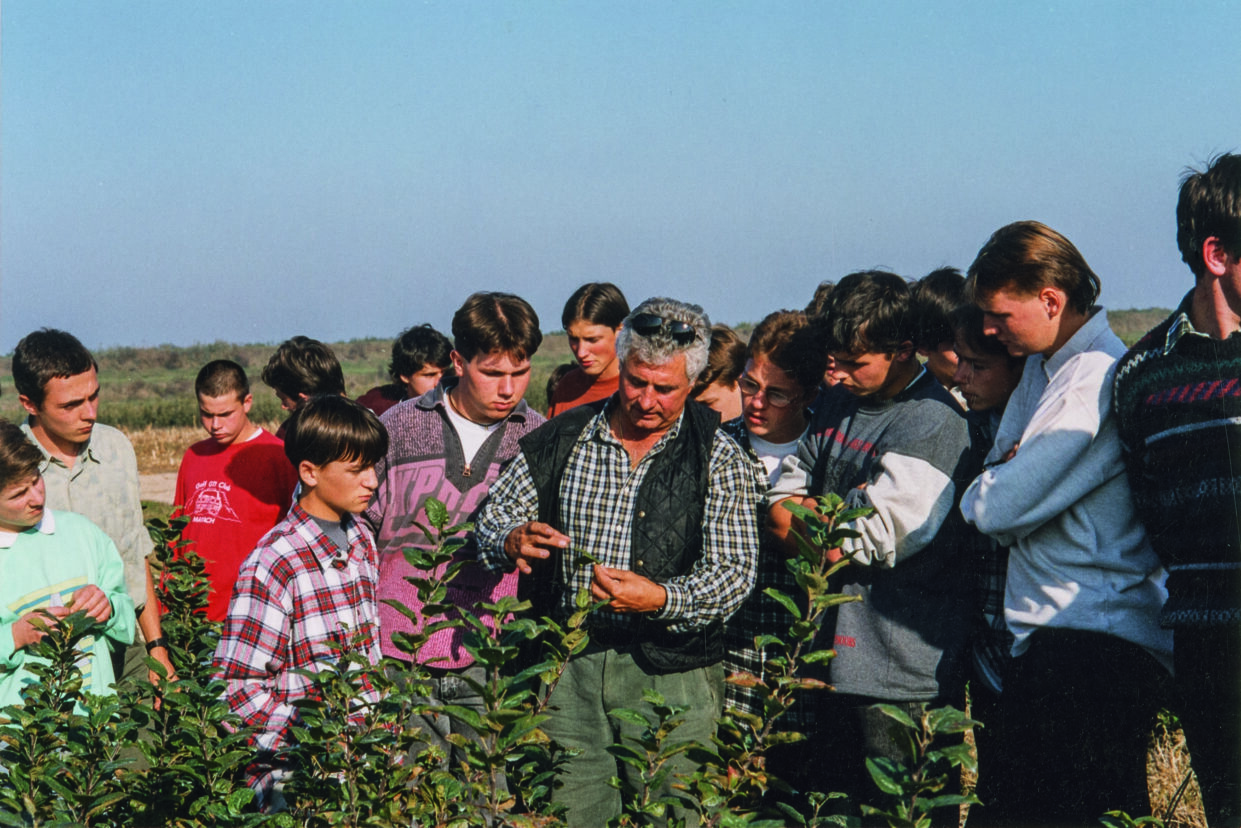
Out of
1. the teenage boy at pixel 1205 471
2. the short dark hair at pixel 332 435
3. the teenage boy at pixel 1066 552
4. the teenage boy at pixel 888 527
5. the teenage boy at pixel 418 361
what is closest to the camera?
the teenage boy at pixel 1205 471

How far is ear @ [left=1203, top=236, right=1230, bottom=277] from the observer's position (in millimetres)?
2809

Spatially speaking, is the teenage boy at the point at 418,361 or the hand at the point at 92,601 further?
the teenage boy at the point at 418,361

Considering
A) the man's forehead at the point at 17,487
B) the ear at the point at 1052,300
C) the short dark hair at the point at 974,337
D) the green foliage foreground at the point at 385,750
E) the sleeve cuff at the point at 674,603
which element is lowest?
the green foliage foreground at the point at 385,750

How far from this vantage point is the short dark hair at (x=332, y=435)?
140 inches

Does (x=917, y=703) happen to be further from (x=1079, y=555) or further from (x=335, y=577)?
(x=335, y=577)

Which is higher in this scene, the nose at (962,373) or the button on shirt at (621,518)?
the nose at (962,373)

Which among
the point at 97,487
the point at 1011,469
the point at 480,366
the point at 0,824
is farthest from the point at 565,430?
the point at 97,487

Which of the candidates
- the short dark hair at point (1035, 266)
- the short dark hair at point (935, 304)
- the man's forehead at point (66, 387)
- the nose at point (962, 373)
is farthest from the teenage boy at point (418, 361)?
the short dark hair at point (1035, 266)

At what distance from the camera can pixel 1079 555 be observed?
3.06m

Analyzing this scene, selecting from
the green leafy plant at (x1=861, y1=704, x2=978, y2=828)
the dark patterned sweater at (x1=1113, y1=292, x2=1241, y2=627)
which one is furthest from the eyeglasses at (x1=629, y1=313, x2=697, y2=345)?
the green leafy plant at (x1=861, y1=704, x2=978, y2=828)

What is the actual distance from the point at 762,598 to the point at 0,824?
2.27m

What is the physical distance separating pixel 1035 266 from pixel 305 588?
237cm

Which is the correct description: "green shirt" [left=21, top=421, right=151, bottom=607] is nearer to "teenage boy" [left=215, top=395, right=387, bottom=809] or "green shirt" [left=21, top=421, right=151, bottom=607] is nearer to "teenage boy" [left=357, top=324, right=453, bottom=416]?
"teenage boy" [left=215, top=395, right=387, bottom=809]

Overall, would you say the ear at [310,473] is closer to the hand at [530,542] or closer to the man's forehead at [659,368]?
the hand at [530,542]
